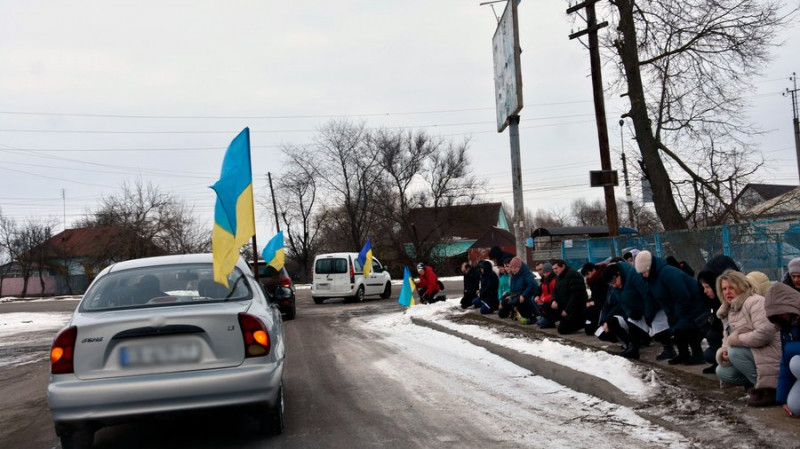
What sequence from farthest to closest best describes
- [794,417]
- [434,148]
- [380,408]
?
[434,148], [380,408], [794,417]

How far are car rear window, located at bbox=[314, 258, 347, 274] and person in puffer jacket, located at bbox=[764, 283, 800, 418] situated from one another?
19545mm

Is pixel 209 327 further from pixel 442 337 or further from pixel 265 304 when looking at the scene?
pixel 442 337

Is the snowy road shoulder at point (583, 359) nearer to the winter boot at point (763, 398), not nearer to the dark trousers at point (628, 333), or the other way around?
the dark trousers at point (628, 333)

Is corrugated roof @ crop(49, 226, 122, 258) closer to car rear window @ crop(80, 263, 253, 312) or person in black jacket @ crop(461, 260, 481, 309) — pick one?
person in black jacket @ crop(461, 260, 481, 309)

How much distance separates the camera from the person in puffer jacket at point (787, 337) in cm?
487

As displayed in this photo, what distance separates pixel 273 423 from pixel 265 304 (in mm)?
1103

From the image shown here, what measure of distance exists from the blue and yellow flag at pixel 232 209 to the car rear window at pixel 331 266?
1696 cm

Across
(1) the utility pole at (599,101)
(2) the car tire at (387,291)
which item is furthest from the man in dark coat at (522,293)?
(2) the car tire at (387,291)

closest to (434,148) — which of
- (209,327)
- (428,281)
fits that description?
→ (428,281)

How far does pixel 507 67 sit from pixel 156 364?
1312cm

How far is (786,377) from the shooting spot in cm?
504

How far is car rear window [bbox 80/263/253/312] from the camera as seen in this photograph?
5480 millimetres

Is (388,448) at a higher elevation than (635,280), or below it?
below

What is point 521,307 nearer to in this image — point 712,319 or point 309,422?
point 712,319
